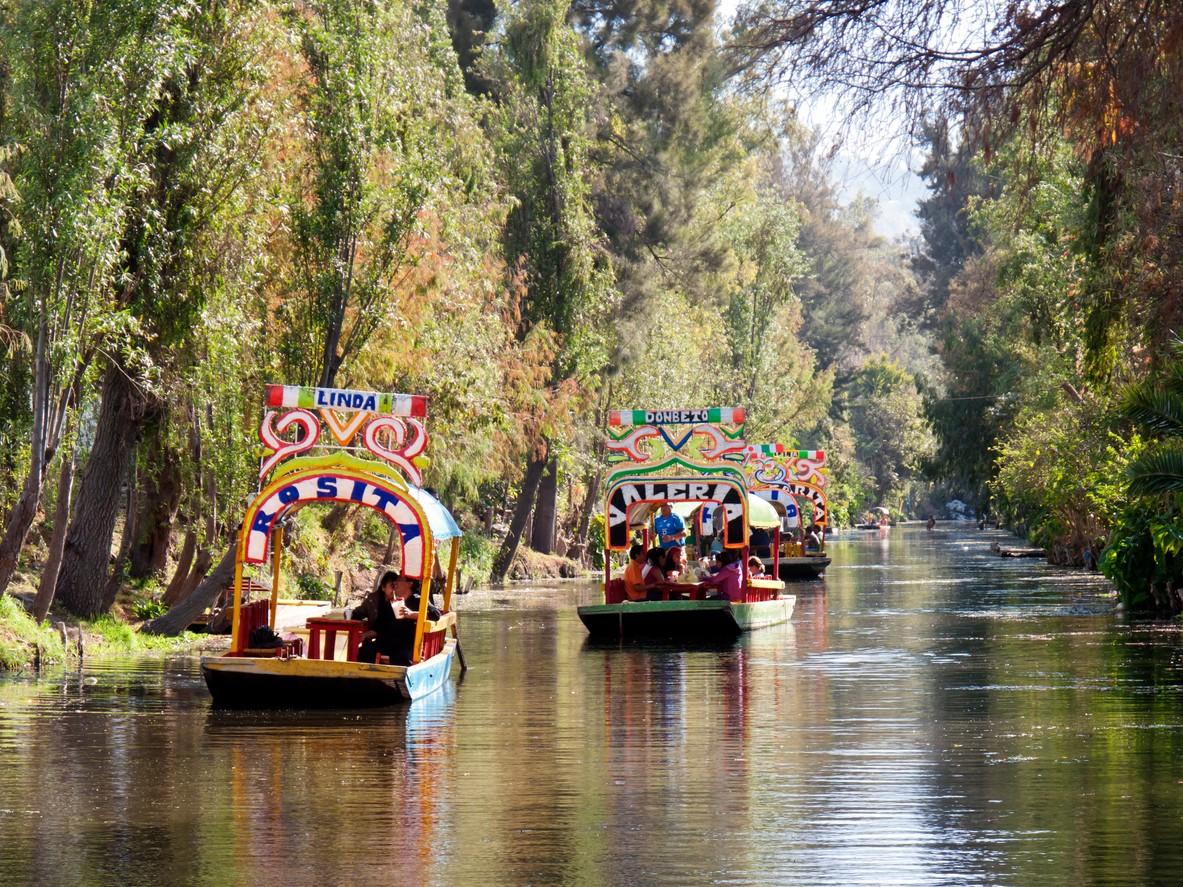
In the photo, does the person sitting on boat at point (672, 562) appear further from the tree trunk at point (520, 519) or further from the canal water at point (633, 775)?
the tree trunk at point (520, 519)

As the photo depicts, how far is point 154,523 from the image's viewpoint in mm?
30016

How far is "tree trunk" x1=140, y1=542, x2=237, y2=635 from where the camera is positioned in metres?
26.5

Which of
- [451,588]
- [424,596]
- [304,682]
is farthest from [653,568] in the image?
[304,682]

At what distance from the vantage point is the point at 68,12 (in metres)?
22.2

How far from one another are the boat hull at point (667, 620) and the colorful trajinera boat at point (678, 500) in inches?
0.6

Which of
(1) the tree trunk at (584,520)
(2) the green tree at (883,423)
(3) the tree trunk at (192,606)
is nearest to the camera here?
(3) the tree trunk at (192,606)

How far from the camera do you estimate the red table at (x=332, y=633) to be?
65.2 ft

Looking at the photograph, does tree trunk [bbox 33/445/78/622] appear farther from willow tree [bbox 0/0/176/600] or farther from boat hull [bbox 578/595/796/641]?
boat hull [bbox 578/595/796/641]

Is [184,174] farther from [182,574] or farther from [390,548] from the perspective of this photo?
[390,548]

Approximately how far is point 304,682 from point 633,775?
201 inches

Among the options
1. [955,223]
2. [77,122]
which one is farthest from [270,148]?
[955,223]

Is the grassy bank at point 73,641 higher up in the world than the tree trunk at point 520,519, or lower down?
lower down

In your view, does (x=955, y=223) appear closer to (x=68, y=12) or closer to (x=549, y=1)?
(x=549, y=1)

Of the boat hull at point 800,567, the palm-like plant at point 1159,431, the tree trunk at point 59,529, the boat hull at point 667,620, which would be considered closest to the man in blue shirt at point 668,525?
the boat hull at point 800,567
